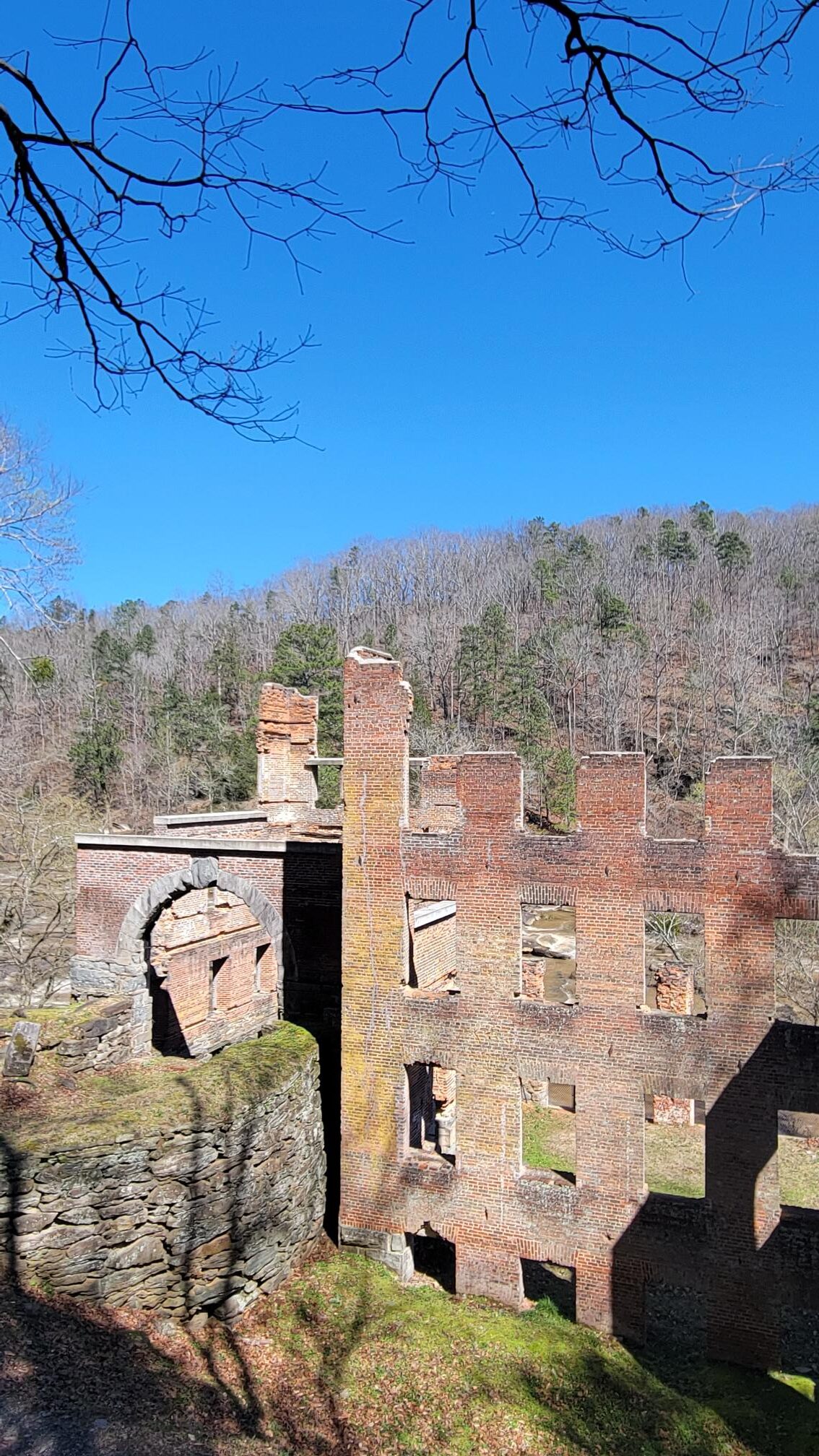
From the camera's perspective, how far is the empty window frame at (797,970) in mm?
20734

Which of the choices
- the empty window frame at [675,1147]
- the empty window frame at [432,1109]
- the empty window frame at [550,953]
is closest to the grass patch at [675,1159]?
the empty window frame at [675,1147]

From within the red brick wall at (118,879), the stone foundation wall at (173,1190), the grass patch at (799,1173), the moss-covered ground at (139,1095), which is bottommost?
the grass patch at (799,1173)

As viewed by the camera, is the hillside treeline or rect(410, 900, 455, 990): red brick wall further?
the hillside treeline

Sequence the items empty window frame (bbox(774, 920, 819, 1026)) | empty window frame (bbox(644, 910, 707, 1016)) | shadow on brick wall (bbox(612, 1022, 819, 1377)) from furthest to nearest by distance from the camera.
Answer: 1. empty window frame (bbox(774, 920, 819, 1026))
2. empty window frame (bbox(644, 910, 707, 1016))
3. shadow on brick wall (bbox(612, 1022, 819, 1377))

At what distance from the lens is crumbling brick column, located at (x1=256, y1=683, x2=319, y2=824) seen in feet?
66.7

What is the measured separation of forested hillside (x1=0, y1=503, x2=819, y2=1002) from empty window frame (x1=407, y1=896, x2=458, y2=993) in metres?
10.3

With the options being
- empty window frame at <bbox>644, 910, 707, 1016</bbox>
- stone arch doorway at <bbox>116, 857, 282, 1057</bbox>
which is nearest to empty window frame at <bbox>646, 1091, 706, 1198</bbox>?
empty window frame at <bbox>644, 910, 707, 1016</bbox>

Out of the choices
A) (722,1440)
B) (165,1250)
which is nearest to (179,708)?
(165,1250)

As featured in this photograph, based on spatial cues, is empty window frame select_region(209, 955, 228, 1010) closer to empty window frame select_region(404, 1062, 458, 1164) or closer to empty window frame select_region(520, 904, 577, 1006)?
empty window frame select_region(404, 1062, 458, 1164)

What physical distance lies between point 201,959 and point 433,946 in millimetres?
5367

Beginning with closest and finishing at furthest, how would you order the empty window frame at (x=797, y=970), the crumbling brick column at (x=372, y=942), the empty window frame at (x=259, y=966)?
the crumbling brick column at (x=372, y=942)
the empty window frame at (x=797, y=970)
the empty window frame at (x=259, y=966)

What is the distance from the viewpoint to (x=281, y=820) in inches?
807

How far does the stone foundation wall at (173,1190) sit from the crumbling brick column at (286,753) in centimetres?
839

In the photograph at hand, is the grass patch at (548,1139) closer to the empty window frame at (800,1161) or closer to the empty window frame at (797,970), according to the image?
the empty window frame at (800,1161)
